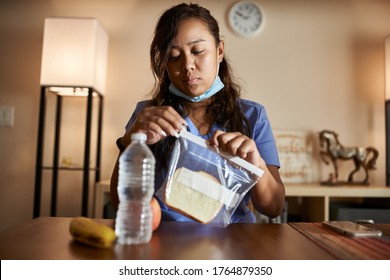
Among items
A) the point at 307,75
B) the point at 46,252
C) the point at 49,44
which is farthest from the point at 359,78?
the point at 46,252

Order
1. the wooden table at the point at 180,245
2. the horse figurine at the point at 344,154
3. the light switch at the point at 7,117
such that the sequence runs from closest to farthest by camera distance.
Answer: the wooden table at the point at 180,245 < the horse figurine at the point at 344,154 < the light switch at the point at 7,117

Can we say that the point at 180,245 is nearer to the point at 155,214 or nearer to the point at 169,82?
the point at 155,214

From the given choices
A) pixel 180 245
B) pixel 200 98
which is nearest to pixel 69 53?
pixel 200 98

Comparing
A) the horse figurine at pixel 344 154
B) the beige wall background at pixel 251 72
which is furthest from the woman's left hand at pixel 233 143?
the beige wall background at pixel 251 72

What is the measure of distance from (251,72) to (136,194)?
1855 millimetres

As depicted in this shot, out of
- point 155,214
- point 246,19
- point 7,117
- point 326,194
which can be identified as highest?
point 246,19

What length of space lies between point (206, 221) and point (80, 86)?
150cm

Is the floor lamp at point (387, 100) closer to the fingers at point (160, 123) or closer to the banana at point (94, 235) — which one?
the fingers at point (160, 123)

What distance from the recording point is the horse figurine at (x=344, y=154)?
2.11m

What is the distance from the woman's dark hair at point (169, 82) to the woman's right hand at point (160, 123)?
0.28 metres

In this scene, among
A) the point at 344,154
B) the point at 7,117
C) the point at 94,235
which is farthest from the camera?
the point at 7,117

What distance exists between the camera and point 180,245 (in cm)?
55

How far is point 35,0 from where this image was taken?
232 centimetres

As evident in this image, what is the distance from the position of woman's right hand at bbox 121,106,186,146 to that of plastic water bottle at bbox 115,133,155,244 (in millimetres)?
85
